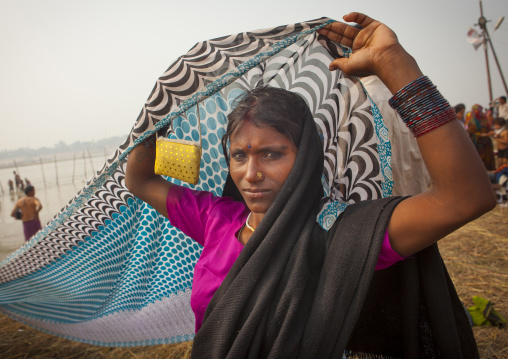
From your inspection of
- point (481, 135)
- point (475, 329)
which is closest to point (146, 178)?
point (475, 329)

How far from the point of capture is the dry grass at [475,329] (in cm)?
269

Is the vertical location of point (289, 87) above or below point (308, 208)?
above

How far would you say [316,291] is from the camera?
1146mm

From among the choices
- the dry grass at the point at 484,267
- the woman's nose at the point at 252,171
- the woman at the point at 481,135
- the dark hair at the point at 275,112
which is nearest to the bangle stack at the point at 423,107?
the dark hair at the point at 275,112

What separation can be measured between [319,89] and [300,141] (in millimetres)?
457

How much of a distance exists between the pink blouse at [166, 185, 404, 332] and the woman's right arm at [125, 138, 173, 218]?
0.18ft

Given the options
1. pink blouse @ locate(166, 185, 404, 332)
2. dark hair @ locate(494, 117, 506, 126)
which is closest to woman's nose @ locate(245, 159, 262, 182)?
pink blouse @ locate(166, 185, 404, 332)

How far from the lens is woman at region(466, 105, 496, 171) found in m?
8.70

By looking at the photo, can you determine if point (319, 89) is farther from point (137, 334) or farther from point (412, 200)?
point (137, 334)

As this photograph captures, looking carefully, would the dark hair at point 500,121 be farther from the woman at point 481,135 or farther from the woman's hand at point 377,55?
the woman's hand at point 377,55

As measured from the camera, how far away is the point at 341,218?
1.23 meters

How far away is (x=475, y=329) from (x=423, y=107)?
9.11ft

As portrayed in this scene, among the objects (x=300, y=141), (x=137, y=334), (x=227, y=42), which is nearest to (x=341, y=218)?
(x=300, y=141)

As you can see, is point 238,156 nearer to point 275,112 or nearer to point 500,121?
point 275,112
